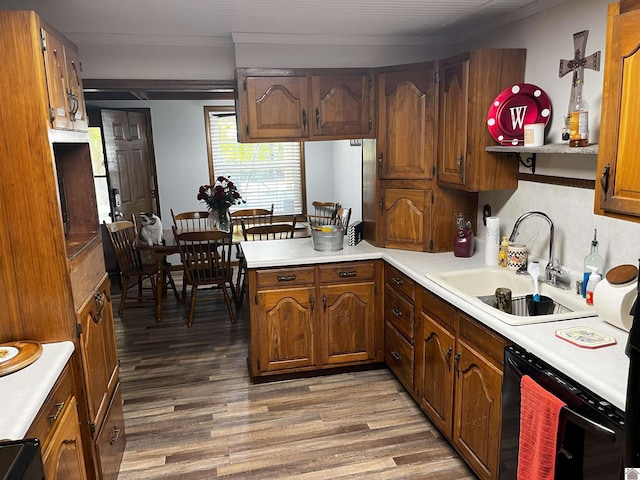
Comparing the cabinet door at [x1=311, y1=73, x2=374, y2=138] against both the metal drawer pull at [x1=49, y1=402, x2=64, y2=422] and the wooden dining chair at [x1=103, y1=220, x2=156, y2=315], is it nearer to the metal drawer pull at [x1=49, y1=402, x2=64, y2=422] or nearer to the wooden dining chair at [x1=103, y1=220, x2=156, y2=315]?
the metal drawer pull at [x1=49, y1=402, x2=64, y2=422]

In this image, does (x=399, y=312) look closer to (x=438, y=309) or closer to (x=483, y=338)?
(x=438, y=309)

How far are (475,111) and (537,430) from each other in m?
1.69

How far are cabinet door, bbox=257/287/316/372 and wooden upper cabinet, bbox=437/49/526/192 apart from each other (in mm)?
1223

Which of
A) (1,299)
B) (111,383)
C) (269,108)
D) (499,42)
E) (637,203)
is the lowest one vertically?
(111,383)

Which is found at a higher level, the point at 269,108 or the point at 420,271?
the point at 269,108

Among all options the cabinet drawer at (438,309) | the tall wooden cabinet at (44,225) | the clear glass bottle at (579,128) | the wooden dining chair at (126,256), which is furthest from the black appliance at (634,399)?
the wooden dining chair at (126,256)

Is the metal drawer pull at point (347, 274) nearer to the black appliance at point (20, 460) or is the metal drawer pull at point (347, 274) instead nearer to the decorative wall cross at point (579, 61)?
the decorative wall cross at point (579, 61)

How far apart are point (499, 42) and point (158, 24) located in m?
2.05

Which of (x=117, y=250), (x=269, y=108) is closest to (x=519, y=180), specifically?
(x=269, y=108)

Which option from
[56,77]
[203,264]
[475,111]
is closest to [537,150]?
[475,111]

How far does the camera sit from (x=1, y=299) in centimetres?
187

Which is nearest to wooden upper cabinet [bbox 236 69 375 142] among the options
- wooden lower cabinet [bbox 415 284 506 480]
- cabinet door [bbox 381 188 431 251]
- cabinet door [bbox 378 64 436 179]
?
cabinet door [bbox 378 64 436 179]

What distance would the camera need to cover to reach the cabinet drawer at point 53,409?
1.53 m

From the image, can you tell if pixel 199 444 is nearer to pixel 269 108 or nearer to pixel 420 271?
pixel 420 271
